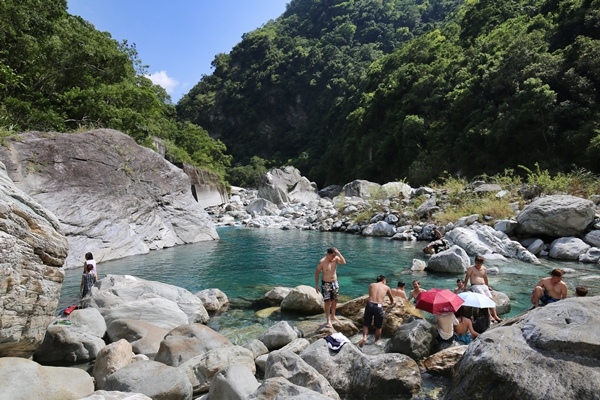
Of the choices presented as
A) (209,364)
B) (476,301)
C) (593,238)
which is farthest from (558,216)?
(209,364)

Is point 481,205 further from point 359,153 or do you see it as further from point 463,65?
point 359,153

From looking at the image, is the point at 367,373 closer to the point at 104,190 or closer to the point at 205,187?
the point at 104,190

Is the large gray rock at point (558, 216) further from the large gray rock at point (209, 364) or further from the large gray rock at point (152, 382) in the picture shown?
the large gray rock at point (152, 382)

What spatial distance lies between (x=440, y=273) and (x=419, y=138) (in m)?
37.3

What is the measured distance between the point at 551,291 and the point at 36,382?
354 inches

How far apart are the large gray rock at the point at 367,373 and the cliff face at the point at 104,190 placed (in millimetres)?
12446

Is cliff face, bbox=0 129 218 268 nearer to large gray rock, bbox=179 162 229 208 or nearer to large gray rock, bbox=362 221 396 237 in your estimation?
large gray rock, bbox=362 221 396 237

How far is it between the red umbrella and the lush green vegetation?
1598cm

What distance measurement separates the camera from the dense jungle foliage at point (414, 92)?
32.5 m

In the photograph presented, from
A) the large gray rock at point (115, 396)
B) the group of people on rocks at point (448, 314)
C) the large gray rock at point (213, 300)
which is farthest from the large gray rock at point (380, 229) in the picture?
the large gray rock at point (115, 396)

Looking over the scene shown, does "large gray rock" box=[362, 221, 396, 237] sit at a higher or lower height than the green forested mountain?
lower

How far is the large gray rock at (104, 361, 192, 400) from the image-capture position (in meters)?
4.98

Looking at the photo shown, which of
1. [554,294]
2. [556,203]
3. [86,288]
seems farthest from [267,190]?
[554,294]

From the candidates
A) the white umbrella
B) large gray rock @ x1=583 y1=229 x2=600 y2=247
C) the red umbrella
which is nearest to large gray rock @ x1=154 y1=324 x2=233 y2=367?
the red umbrella
